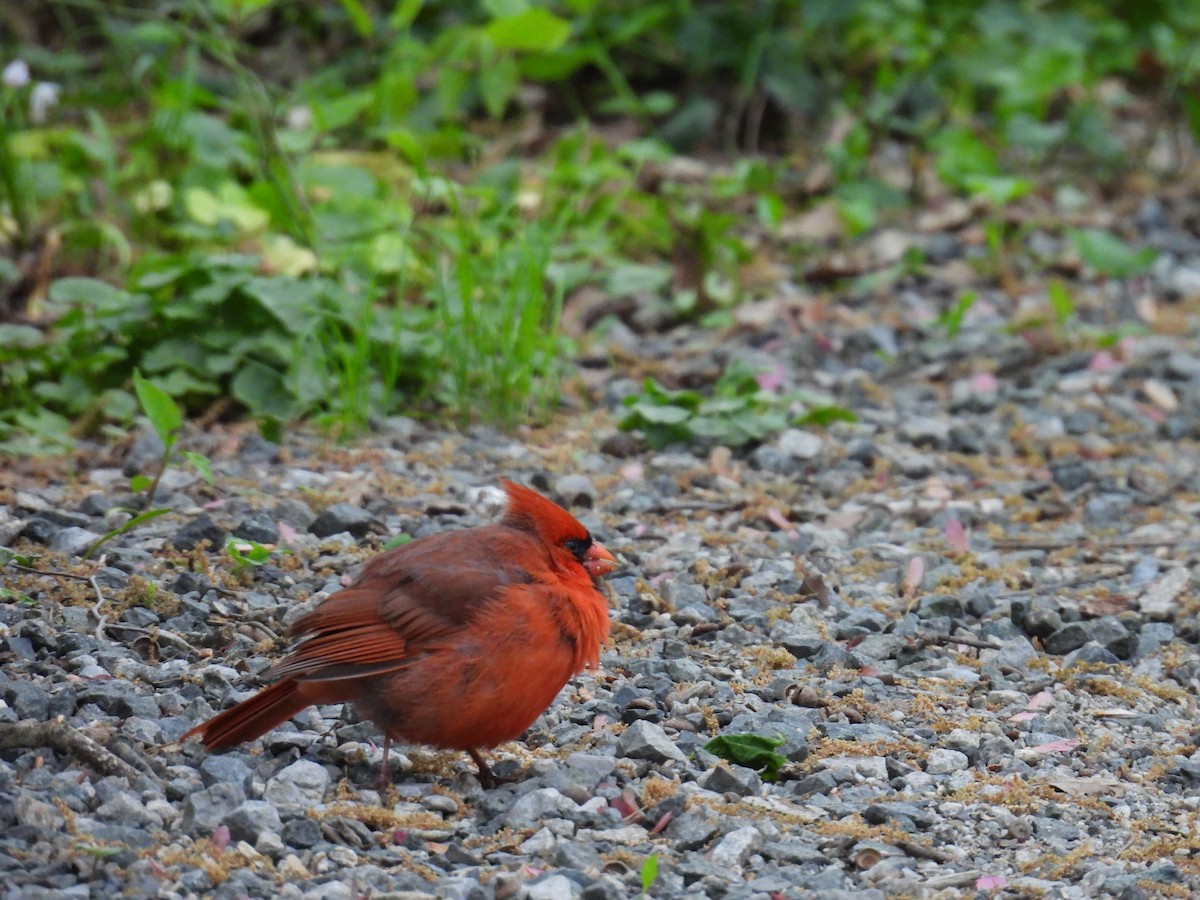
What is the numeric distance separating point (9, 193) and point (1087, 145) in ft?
16.5

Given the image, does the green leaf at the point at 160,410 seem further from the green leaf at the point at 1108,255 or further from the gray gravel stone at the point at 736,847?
the green leaf at the point at 1108,255

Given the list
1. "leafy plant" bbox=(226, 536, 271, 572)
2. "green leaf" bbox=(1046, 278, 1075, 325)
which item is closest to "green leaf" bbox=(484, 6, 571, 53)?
"green leaf" bbox=(1046, 278, 1075, 325)

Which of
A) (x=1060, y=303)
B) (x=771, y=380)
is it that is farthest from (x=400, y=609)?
(x=1060, y=303)

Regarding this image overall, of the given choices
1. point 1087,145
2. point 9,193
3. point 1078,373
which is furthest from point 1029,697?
point 1087,145

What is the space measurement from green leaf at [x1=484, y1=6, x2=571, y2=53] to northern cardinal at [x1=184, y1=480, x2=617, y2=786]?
3.47 meters

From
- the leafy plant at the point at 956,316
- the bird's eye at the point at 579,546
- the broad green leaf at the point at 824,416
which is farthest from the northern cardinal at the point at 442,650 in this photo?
the leafy plant at the point at 956,316

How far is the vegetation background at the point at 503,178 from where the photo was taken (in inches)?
215

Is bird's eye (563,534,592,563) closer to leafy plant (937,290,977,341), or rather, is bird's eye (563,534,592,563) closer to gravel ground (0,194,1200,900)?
gravel ground (0,194,1200,900)

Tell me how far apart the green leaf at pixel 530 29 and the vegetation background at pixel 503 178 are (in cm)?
2

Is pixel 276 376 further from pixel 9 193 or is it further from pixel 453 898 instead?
pixel 453 898

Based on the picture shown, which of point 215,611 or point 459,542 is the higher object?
point 459,542

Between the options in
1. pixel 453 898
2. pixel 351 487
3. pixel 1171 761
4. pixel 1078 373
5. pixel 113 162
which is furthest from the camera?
pixel 113 162

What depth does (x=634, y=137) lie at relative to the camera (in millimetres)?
8039

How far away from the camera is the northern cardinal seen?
3.26m
